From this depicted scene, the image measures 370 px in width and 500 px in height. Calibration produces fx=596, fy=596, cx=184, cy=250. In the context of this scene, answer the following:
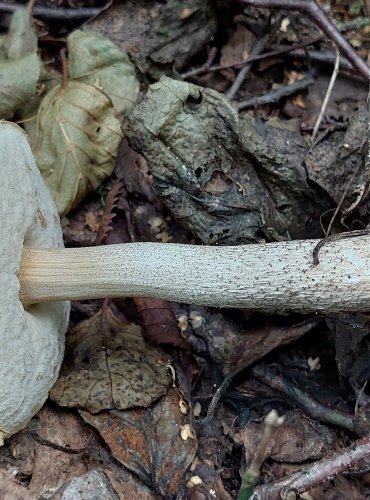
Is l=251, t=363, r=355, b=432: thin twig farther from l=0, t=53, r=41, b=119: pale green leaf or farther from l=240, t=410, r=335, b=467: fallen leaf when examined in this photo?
l=0, t=53, r=41, b=119: pale green leaf

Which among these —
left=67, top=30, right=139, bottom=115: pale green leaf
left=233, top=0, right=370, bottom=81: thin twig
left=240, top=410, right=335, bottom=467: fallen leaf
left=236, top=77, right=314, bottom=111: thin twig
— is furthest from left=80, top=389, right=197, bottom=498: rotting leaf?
left=233, top=0, right=370, bottom=81: thin twig

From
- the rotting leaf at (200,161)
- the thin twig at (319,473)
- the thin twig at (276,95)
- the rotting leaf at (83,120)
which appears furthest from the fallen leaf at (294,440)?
the thin twig at (276,95)

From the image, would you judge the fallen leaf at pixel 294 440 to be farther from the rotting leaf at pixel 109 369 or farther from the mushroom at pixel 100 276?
the mushroom at pixel 100 276

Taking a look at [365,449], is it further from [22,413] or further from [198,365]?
[22,413]

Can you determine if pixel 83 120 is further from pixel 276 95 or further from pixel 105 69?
Result: pixel 276 95

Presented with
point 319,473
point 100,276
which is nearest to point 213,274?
point 100,276
